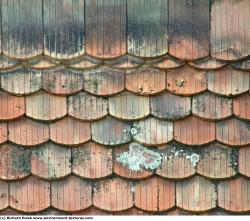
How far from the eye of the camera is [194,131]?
10.5 ft

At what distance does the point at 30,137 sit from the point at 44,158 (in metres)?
0.10

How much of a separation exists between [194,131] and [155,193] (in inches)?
11.6

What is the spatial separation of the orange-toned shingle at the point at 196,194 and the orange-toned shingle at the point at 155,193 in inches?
1.3

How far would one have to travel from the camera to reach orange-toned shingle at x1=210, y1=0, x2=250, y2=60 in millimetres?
3193

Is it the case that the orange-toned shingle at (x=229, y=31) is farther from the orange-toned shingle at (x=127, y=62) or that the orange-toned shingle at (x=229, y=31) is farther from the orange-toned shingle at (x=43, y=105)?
the orange-toned shingle at (x=43, y=105)

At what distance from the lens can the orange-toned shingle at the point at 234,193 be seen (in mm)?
3209

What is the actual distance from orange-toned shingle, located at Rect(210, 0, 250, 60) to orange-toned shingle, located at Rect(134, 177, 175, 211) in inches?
21.9

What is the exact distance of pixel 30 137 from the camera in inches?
128

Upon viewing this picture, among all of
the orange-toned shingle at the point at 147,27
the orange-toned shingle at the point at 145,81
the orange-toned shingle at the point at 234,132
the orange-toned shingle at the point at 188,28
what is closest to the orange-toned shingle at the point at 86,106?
the orange-toned shingle at the point at 145,81

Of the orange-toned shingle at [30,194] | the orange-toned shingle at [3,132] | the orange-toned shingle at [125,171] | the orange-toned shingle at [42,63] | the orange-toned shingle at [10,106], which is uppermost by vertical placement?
the orange-toned shingle at [42,63]

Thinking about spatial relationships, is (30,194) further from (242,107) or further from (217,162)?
(242,107)

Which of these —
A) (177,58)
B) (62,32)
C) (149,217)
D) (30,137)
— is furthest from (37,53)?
(149,217)

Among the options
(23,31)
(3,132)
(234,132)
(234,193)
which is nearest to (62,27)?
(23,31)

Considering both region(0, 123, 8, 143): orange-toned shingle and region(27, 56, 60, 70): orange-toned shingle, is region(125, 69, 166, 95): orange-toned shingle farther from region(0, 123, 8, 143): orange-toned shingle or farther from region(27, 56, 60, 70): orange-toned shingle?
region(0, 123, 8, 143): orange-toned shingle
